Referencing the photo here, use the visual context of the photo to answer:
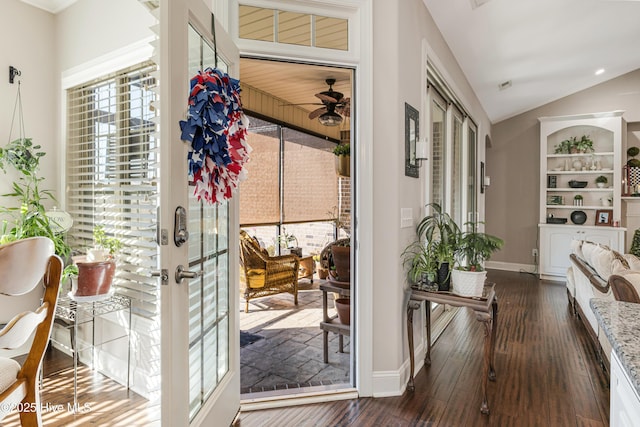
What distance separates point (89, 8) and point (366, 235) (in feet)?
9.13

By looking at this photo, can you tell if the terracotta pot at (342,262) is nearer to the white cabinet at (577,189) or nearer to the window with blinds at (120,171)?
the window with blinds at (120,171)

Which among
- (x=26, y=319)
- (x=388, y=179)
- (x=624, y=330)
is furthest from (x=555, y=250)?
(x=26, y=319)

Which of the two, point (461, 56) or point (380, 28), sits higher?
point (461, 56)

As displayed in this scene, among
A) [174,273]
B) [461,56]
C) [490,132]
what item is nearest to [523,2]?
[461,56]

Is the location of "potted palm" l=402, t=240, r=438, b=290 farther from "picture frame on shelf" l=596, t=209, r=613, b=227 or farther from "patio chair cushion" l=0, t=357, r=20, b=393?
"picture frame on shelf" l=596, t=209, r=613, b=227

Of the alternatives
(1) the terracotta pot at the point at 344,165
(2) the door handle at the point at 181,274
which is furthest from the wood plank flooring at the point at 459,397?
(1) the terracotta pot at the point at 344,165

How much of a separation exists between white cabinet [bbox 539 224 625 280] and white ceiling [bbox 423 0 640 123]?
232 cm

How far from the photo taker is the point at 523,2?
3229 millimetres

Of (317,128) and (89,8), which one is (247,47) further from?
(317,128)

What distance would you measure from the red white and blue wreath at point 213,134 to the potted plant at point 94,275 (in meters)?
1.35

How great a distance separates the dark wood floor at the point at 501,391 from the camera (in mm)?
2152

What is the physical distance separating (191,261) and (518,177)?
7.04 meters

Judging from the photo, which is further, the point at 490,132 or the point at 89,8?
the point at 490,132

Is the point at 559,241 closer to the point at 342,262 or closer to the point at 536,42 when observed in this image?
the point at 536,42
